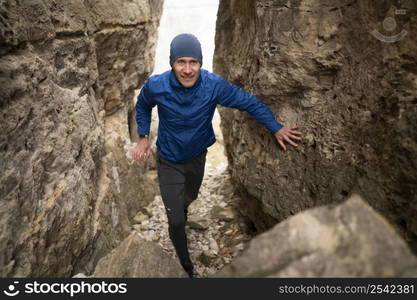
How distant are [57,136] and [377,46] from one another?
9.45 ft

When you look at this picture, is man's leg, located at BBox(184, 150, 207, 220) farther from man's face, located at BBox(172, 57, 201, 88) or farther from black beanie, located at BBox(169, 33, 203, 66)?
black beanie, located at BBox(169, 33, 203, 66)

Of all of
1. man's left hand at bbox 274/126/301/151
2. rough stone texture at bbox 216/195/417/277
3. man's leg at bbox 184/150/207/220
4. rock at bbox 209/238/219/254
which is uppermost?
man's left hand at bbox 274/126/301/151

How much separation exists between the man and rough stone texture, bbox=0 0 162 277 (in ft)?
2.42

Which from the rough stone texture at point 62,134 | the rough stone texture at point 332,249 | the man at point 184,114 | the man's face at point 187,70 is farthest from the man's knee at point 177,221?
the rough stone texture at point 332,249

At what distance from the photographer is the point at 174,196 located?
3.41 metres

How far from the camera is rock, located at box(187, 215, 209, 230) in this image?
471 centimetres

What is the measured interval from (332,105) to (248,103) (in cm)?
79

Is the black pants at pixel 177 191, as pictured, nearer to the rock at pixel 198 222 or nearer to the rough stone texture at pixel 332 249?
the rock at pixel 198 222

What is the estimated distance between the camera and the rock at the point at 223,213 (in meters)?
4.89

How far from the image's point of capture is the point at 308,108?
3.10 m

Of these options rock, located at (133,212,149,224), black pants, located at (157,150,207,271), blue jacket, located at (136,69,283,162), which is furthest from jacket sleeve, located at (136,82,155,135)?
rock, located at (133,212,149,224)

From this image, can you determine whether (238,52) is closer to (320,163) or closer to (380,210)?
(320,163)

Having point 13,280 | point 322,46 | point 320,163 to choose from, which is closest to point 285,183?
point 320,163

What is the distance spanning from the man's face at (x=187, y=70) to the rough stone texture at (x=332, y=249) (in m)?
1.92
